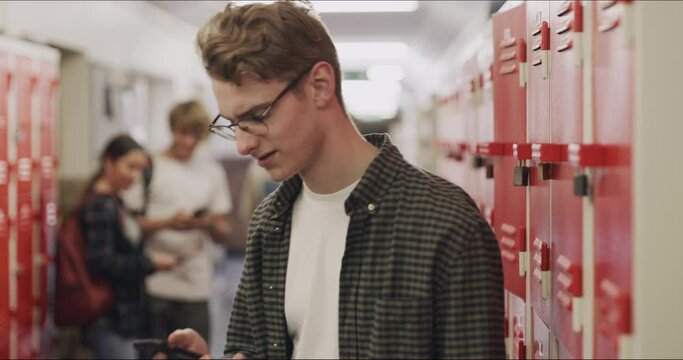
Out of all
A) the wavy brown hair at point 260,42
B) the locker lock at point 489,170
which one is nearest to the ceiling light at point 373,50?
the locker lock at point 489,170

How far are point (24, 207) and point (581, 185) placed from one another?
3293mm

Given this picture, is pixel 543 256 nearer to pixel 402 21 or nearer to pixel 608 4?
pixel 608 4

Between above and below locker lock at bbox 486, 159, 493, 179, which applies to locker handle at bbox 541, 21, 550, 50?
above

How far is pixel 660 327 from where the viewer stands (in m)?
1.74

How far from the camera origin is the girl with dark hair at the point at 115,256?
4668 millimetres

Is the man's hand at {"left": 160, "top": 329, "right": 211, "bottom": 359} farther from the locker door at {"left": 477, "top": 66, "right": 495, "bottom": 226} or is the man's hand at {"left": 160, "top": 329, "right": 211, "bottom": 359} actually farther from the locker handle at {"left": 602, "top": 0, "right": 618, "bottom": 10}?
the locker handle at {"left": 602, "top": 0, "right": 618, "bottom": 10}

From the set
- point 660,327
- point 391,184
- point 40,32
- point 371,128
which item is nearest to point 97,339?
point 40,32

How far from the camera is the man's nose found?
2.03 m

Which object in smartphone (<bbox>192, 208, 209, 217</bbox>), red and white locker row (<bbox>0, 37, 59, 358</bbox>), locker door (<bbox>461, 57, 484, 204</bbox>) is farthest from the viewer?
smartphone (<bbox>192, 208, 209, 217</bbox>)

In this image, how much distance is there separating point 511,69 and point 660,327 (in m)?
1.35

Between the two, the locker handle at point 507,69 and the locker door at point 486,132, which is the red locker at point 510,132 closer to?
the locker handle at point 507,69

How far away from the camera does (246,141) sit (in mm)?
2027

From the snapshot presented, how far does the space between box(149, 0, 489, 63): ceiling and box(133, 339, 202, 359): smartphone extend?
375cm

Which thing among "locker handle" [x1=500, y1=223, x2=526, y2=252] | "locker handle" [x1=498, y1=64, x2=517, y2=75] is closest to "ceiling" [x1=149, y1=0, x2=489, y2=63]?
"locker handle" [x1=498, y1=64, x2=517, y2=75]
